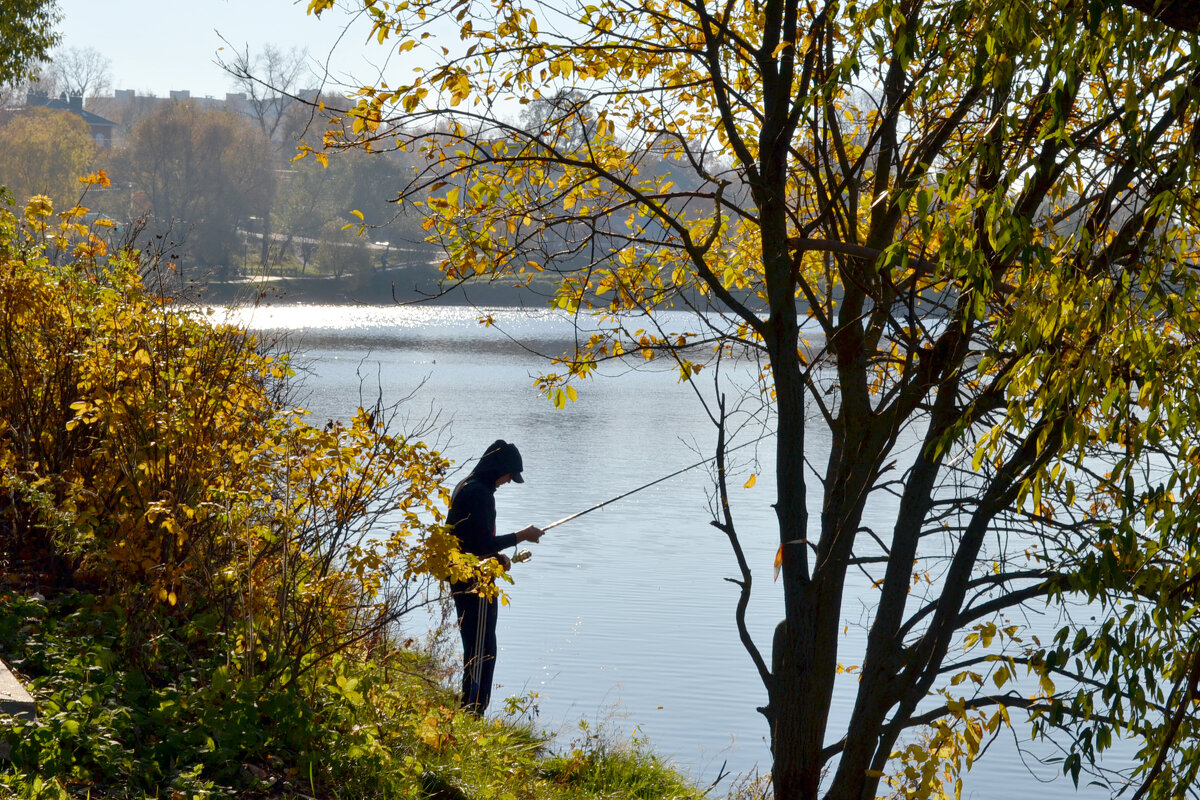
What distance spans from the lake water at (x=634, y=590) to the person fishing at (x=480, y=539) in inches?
12.2

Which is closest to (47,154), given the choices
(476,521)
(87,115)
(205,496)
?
(87,115)

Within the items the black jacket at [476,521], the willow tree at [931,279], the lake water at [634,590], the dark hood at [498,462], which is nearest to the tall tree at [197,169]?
the lake water at [634,590]

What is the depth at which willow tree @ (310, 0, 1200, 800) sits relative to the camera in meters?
2.65

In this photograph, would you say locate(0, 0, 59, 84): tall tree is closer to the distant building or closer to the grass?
the grass

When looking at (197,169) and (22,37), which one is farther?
(197,169)

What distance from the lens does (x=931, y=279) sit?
4.85m

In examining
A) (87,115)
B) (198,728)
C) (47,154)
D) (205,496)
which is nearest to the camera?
(198,728)

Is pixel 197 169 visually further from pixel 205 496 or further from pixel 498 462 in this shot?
pixel 205 496

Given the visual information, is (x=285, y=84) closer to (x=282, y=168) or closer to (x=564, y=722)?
(x=564, y=722)

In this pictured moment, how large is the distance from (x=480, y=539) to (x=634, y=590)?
428cm

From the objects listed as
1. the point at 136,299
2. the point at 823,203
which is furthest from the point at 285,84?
the point at 823,203

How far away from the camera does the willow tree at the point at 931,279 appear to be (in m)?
2.65

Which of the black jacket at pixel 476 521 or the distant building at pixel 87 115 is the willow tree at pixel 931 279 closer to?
the black jacket at pixel 476 521

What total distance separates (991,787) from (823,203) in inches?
168
